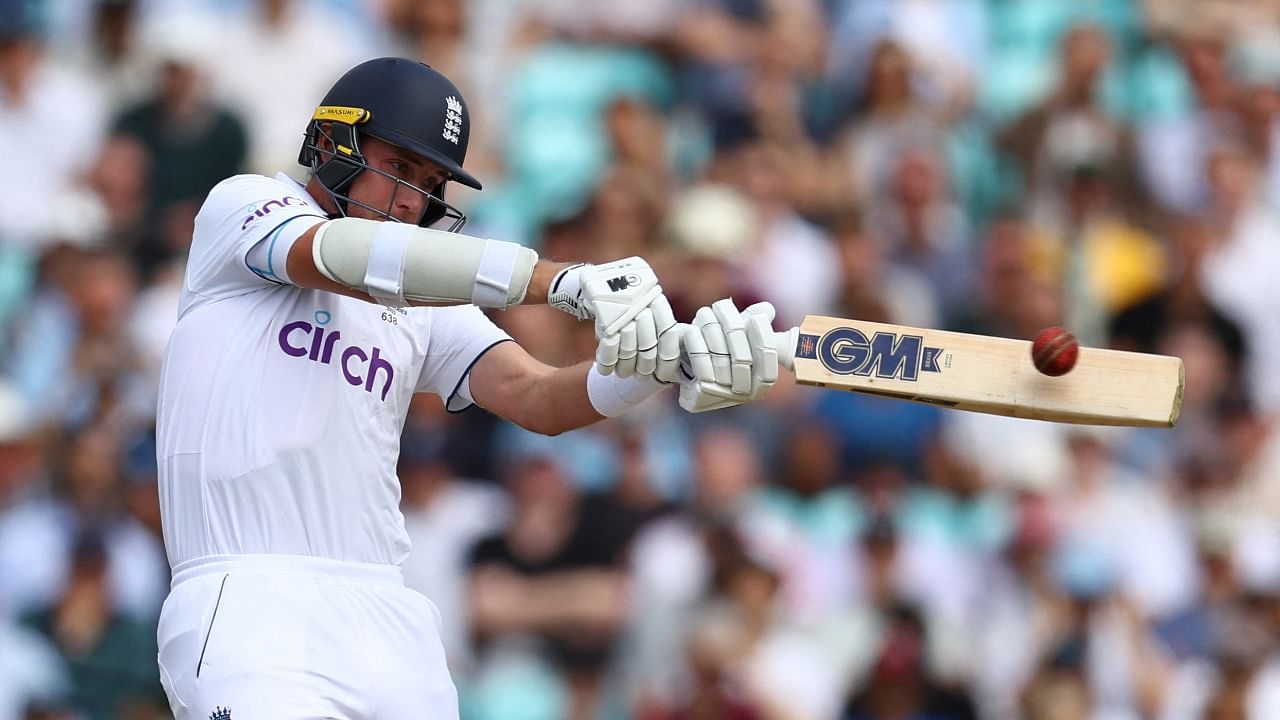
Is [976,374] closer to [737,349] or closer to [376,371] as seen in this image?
[737,349]

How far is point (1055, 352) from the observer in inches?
198

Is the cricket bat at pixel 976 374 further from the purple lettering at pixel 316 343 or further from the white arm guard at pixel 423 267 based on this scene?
the purple lettering at pixel 316 343

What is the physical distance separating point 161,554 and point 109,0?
3.91m

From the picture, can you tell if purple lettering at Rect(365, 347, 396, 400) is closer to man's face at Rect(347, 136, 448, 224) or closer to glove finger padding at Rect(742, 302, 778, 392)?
man's face at Rect(347, 136, 448, 224)

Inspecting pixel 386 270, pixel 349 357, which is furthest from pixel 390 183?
pixel 386 270

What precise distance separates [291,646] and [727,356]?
53.4 inches

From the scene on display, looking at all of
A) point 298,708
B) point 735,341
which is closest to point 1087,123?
point 735,341

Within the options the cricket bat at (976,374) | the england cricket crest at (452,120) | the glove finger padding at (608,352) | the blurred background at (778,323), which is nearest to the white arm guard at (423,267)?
the glove finger padding at (608,352)

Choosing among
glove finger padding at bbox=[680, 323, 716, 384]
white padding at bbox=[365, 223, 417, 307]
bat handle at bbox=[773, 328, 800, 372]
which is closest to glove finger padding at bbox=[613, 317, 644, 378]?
glove finger padding at bbox=[680, 323, 716, 384]

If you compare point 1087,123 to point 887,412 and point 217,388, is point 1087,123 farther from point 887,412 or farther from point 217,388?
point 217,388

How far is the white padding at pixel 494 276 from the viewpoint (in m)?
4.88

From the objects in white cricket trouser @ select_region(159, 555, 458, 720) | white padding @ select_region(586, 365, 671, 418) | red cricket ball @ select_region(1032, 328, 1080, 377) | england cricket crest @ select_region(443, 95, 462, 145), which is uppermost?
england cricket crest @ select_region(443, 95, 462, 145)

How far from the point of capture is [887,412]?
10336 millimetres

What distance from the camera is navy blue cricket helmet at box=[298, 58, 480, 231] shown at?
5.45m
